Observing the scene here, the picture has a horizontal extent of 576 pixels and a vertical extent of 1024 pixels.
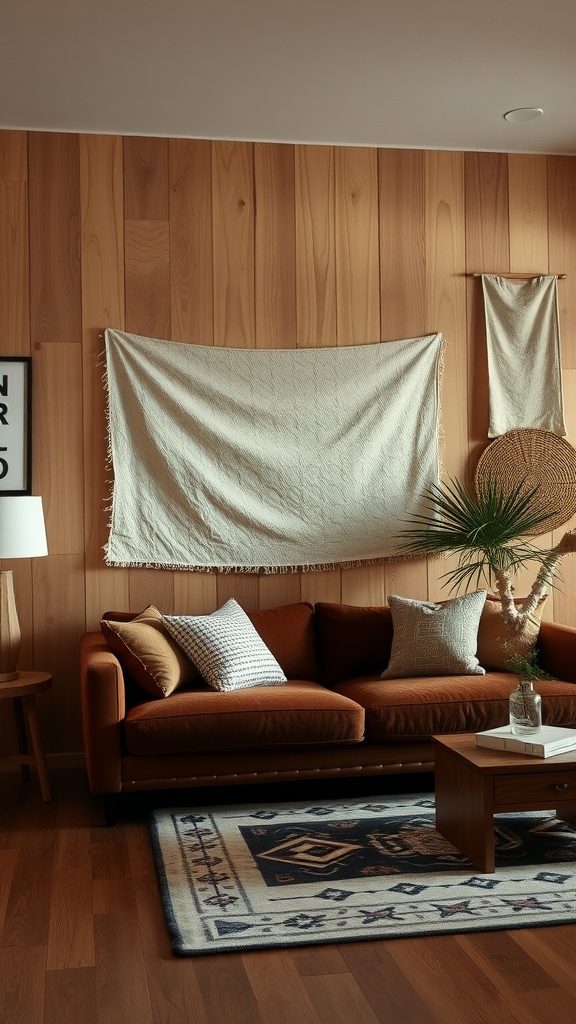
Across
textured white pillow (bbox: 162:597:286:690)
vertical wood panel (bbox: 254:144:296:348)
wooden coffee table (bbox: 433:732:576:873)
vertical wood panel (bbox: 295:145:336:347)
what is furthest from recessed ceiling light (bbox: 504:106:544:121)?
wooden coffee table (bbox: 433:732:576:873)

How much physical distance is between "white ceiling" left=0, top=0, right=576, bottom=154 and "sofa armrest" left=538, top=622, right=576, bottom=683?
2290 millimetres

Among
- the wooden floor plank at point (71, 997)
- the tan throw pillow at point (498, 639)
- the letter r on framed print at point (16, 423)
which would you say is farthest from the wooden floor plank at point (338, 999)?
the letter r on framed print at point (16, 423)

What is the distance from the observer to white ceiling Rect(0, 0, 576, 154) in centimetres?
346

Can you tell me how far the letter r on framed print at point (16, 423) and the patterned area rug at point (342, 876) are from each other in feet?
5.43

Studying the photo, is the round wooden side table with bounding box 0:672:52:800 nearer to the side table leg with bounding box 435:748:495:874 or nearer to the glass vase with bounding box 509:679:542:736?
the side table leg with bounding box 435:748:495:874

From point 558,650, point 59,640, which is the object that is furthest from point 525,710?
point 59,640

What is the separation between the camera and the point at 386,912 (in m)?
2.74

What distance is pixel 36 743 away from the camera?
403 cm

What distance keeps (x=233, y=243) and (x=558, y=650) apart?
2384 millimetres

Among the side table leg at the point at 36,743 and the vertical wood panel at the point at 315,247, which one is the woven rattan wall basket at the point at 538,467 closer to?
the vertical wood panel at the point at 315,247

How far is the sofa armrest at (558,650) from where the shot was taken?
13.9 feet

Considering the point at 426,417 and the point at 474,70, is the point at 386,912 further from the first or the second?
the point at 474,70

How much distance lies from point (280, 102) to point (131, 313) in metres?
1.14

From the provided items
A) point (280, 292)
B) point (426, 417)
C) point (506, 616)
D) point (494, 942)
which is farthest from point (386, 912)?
point (280, 292)
